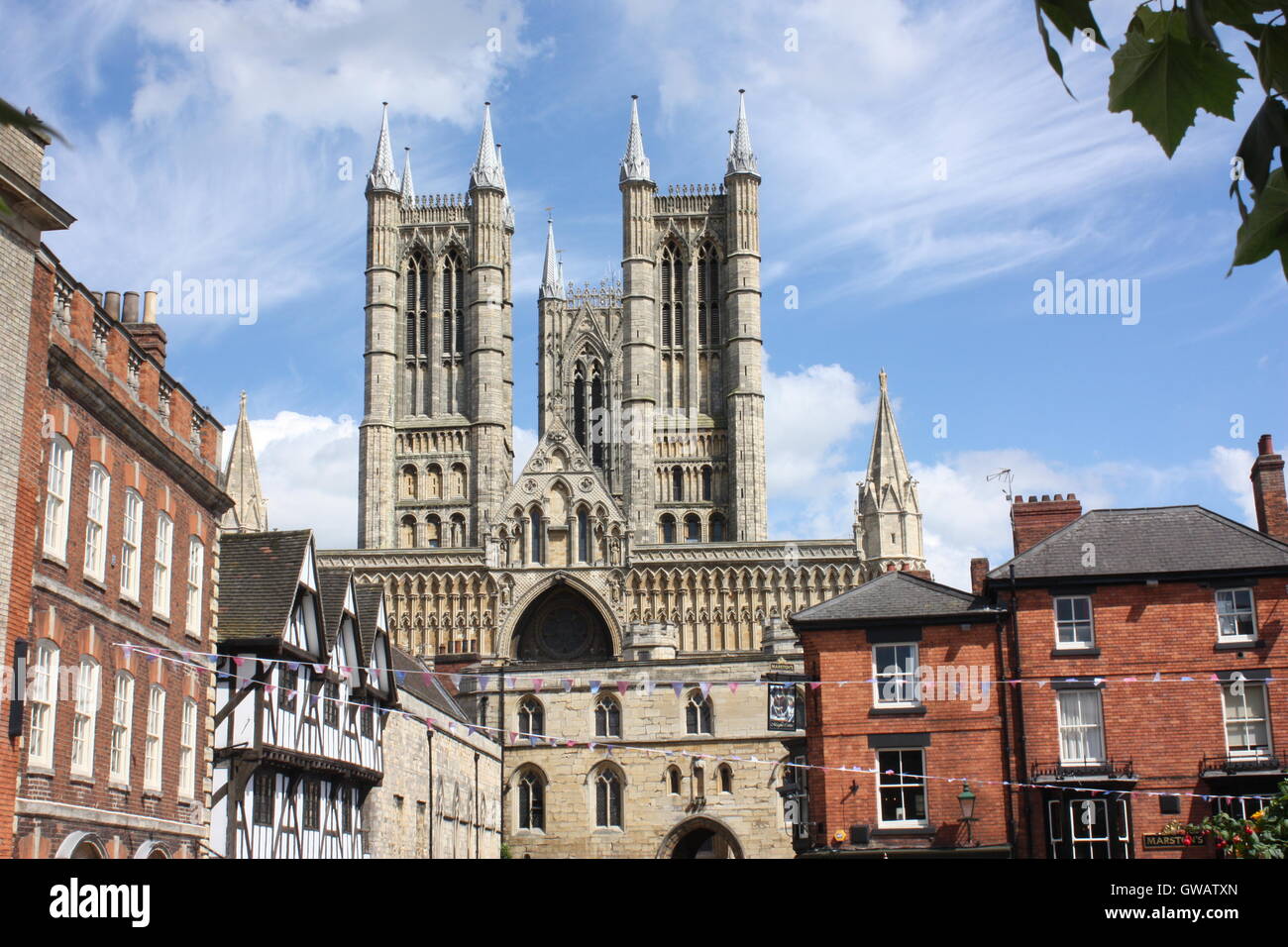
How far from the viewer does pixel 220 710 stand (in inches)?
953

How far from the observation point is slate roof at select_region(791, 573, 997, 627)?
30.6 m

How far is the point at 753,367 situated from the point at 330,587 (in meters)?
59.7

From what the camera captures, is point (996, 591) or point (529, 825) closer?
point (996, 591)

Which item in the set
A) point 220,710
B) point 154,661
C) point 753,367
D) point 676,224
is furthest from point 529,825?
point 676,224

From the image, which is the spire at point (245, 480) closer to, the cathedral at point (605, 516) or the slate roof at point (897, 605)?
the cathedral at point (605, 516)

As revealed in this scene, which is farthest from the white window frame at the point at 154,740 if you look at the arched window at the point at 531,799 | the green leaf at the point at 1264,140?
the arched window at the point at 531,799

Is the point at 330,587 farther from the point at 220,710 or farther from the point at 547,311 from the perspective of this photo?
the point at 547,311

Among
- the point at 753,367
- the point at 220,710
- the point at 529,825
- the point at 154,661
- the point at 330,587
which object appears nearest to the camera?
the point at 154,661

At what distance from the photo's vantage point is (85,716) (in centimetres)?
1844

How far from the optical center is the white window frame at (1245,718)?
91.5 ft

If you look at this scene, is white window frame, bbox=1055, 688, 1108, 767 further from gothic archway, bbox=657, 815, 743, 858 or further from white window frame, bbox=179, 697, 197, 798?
gothic archway, bbox=657, 815, 743, 858

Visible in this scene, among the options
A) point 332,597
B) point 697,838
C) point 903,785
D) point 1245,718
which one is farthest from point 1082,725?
point 697,838

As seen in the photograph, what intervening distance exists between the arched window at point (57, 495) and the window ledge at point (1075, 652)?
18.9m

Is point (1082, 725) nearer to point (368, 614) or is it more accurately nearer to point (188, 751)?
point (368, 614)
